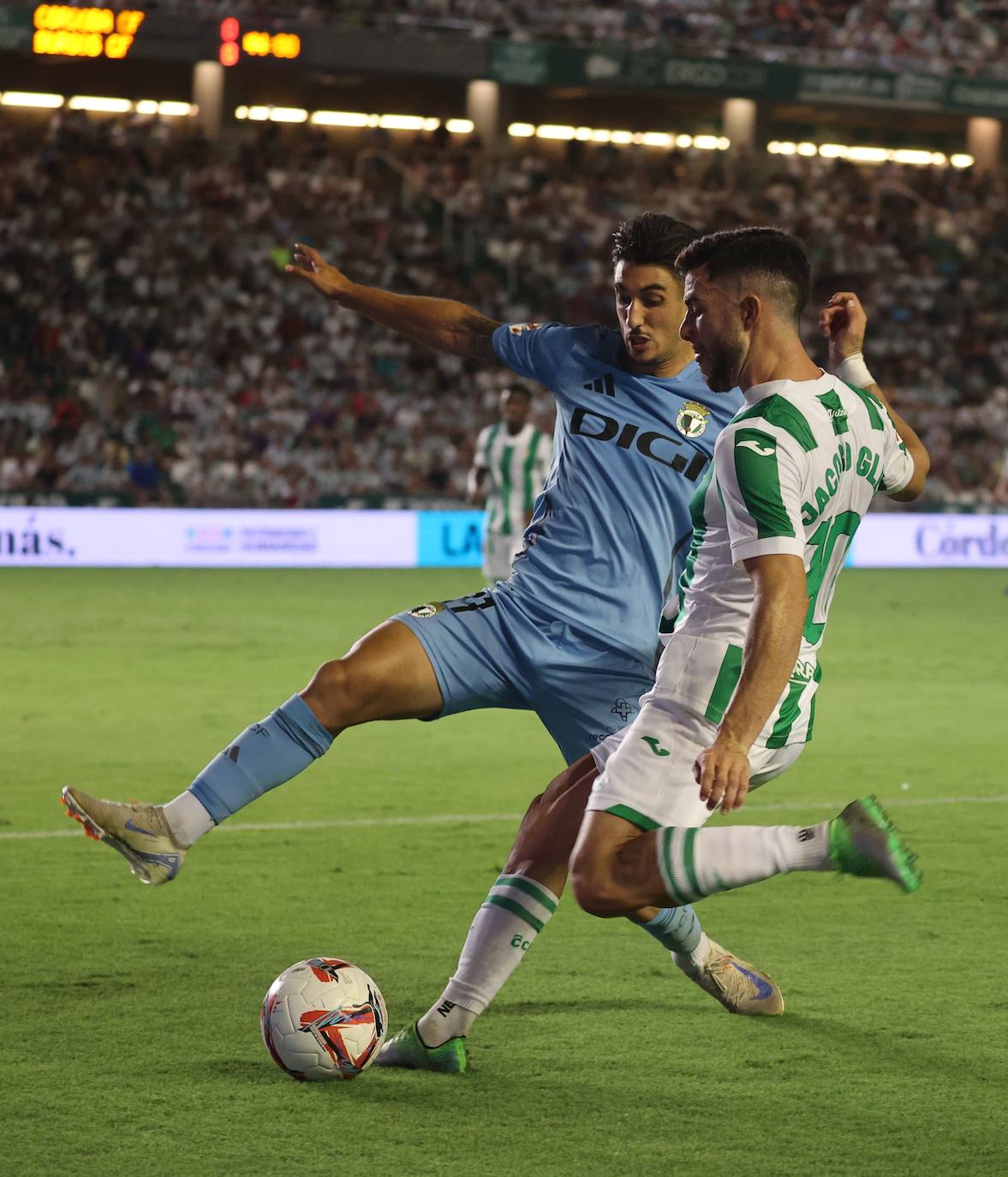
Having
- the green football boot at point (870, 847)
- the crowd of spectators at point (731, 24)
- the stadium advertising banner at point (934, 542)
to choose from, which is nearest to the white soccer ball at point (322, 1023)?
the green football boot at point (870, 847)

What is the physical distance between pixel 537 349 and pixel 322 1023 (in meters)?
1.92

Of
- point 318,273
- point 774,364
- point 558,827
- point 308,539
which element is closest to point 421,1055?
point 558,827

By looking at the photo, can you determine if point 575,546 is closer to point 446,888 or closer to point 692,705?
point 692,705

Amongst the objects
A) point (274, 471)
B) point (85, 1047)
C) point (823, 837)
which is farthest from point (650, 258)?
point (274, 471)

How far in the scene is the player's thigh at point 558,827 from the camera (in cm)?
450

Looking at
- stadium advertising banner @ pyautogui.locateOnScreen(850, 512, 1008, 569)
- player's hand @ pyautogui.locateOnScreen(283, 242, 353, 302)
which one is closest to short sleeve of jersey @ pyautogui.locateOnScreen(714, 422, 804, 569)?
player's hand @ pyautogui.locateOnScreen(283, 242, 353, 302)

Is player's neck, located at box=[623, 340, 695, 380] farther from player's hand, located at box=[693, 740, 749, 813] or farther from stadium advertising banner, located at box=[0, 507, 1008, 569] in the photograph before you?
stadium advertising banner, located at box=[0, 507, 1008, 569]

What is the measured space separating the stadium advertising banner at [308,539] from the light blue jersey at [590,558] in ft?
55.7

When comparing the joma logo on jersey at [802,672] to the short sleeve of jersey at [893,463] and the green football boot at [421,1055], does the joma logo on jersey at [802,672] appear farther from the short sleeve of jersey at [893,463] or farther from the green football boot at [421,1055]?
the green football boot at [421,1055]

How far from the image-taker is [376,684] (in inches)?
181

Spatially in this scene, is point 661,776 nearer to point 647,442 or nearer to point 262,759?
point 262,759

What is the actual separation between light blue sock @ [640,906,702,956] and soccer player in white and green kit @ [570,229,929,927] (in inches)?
27.4

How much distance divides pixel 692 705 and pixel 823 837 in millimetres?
401

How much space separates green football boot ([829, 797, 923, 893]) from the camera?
362 cm
